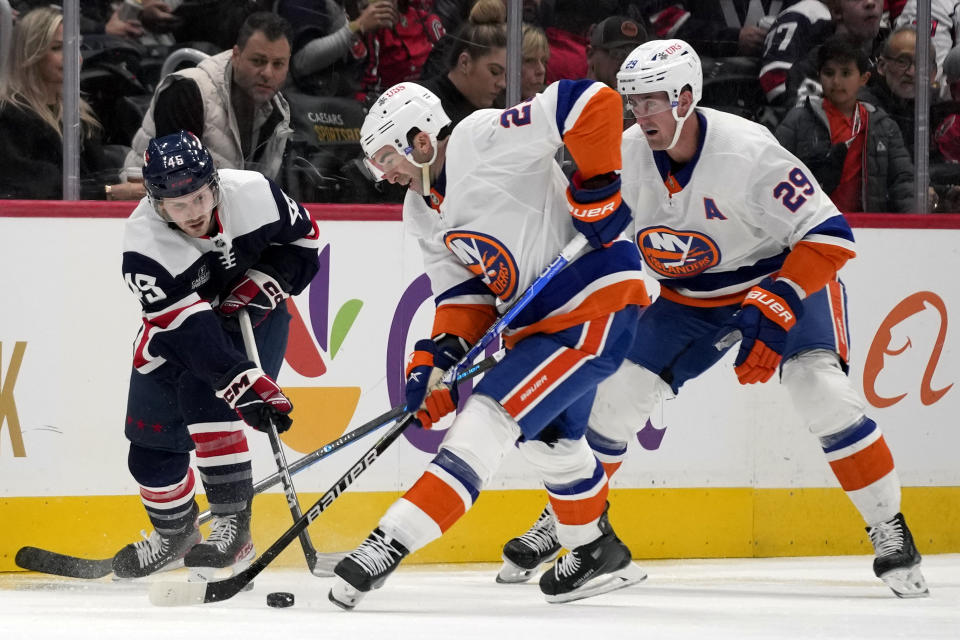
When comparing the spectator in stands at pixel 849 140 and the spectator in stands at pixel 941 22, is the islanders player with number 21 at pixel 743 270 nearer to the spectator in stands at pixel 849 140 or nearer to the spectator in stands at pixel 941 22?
Result: the spectator in stands at pixel 849 140

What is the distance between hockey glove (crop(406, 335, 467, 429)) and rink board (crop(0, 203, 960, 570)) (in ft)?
2.92

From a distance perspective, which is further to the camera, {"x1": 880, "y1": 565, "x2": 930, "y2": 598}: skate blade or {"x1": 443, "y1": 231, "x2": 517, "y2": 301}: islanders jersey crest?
{"x1": 880, "y1": 565, "x2": 930, "y2": 598}: skate blade

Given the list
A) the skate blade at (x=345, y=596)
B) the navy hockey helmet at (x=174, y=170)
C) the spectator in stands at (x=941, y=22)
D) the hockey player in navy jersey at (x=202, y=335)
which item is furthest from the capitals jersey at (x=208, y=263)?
the spectator in stands at (x=941, y=22)

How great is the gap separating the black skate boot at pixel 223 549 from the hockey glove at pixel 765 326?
3.99ft

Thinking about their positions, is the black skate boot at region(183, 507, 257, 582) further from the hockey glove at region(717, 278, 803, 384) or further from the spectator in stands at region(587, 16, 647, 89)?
the spectator in stands at region(587, 16, 647, 89)

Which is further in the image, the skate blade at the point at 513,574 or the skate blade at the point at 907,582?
the skate blade at the point at 513,574

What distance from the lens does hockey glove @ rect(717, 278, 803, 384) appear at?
2936 mm

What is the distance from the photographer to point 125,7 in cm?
366

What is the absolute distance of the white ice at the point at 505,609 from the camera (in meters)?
2.36

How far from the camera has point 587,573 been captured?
9.70 ft

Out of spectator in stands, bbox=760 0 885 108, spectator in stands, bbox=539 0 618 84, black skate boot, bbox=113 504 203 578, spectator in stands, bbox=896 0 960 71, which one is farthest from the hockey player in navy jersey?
spectator in stands, bbox=896 0 960 71

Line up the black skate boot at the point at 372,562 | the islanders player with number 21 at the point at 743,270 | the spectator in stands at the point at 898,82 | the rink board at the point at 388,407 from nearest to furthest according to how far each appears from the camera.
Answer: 1. the black skate boot at the point at 372,562
2. the islanders player with number 21 at the point at 743,270
3. the rink board at the point at 388,407
4. the spectator in stands at the point at 898,82

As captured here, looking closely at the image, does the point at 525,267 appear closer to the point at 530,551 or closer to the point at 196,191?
the point at 196,191

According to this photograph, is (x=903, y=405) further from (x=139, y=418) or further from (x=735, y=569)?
(x=139, y=418)
